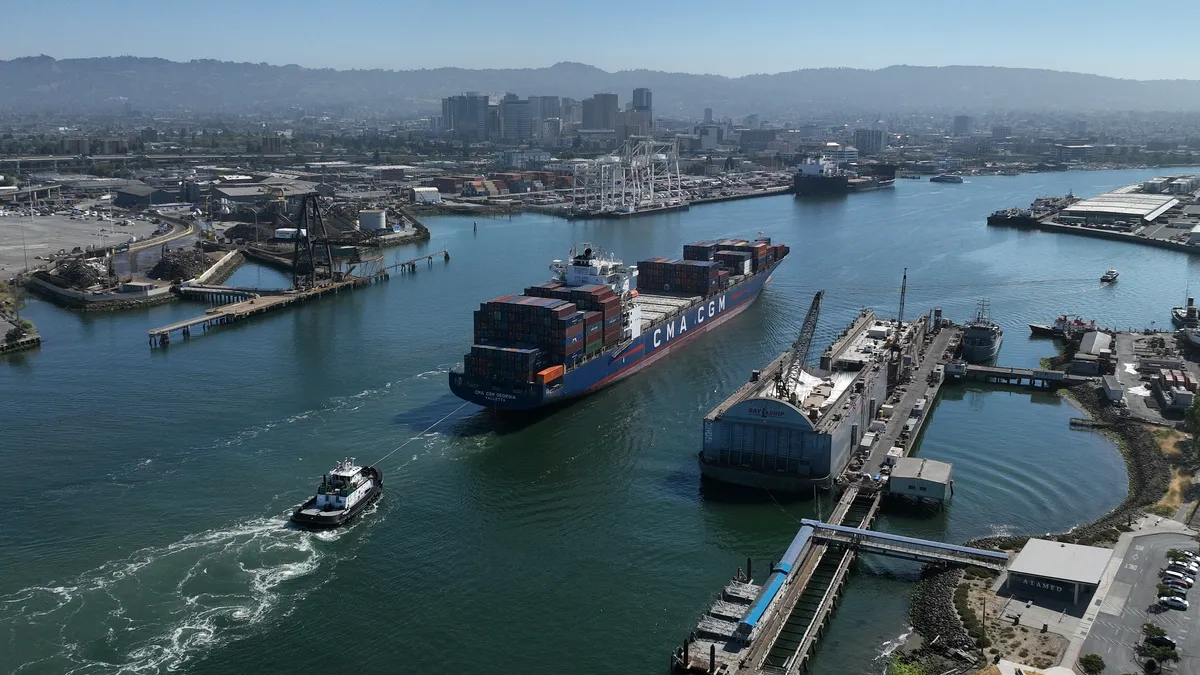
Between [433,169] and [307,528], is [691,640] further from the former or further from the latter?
[433,169]

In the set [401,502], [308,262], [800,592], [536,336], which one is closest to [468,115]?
[308,262]

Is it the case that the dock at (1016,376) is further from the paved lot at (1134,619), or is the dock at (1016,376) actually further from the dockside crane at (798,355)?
the paved lot at (1134,619)

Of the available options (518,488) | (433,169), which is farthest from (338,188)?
(518,488)

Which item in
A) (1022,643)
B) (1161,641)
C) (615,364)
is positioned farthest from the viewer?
(615,364)

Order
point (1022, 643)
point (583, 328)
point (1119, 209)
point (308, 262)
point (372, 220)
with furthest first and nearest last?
point (1119, 209), point (372, 220), point (308, 262), point (583, 328), point (1022, 643)

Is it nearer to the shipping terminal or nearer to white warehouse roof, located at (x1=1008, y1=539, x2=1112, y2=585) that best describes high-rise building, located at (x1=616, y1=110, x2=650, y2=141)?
the shipping terminal

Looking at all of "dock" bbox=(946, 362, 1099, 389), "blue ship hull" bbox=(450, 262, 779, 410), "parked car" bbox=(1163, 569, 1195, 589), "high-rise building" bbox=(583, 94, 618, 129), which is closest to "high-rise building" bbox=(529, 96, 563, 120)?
"high-rise building" bbox=(583, 94, 618, 129)

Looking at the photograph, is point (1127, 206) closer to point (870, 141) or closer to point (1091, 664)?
point (1091, 664)
